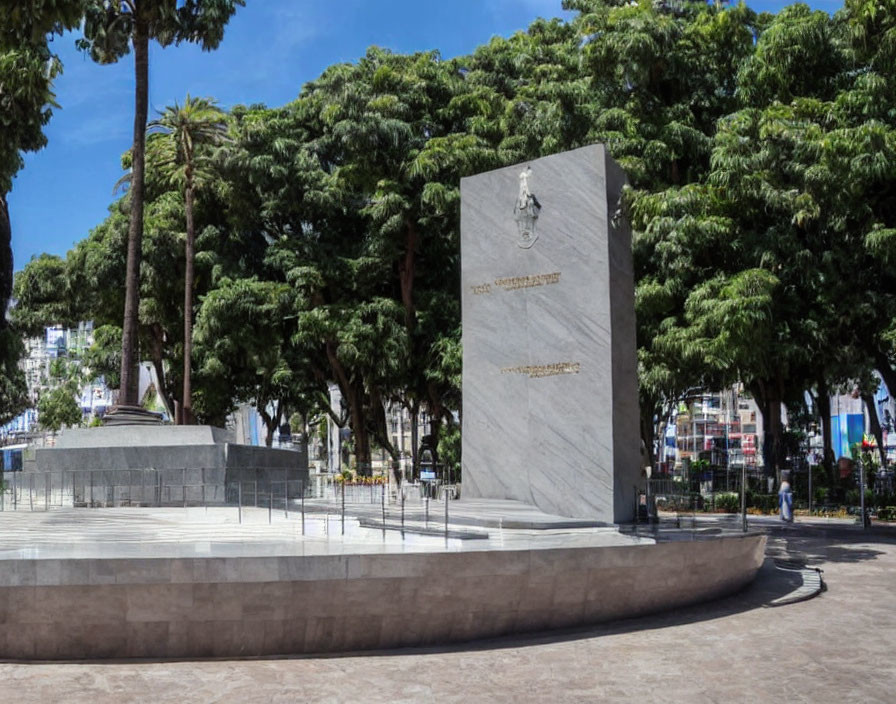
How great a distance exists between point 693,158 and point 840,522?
11.4 m

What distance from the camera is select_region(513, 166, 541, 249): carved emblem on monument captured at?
17.1 metres

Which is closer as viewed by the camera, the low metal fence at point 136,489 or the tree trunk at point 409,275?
the low metal fence at point 136,489

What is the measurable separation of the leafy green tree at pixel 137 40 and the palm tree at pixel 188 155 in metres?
6.85

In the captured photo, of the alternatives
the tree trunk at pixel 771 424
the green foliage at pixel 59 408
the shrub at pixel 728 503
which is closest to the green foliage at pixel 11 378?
the green foliage at pixel 59 408

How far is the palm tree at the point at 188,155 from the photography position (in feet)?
108

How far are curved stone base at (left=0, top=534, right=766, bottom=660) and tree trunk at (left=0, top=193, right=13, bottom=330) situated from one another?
27.1 meters

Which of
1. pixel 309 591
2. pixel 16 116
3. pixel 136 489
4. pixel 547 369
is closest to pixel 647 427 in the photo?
pixel 547 369

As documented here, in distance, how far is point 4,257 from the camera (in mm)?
34500

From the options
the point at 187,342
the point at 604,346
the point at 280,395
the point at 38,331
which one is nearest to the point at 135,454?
the point at 604,346

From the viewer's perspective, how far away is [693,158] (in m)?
25.5

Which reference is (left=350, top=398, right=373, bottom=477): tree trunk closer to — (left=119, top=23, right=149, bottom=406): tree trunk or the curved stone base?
(left=119, top=23, right=149, bottom=406): tree trunk

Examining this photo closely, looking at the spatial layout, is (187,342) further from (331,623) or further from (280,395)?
(331,623)

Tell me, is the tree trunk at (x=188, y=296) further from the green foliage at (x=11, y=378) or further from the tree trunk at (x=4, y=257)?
the green foliage at (x=11, y=378)

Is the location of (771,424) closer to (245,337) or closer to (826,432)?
(826,432)
